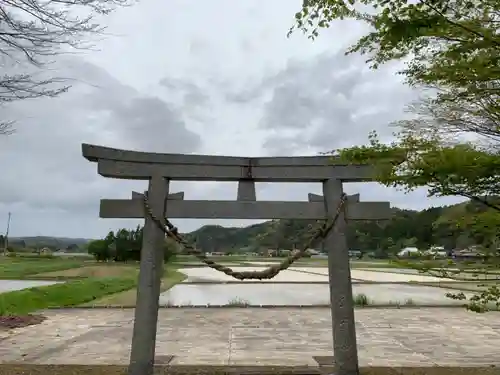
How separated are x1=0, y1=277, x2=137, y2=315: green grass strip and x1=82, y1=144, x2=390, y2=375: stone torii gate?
7020 millimetres

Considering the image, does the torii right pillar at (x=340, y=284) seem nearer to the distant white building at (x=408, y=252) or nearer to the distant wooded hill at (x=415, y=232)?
the distant wooded hill at (x=415, y=232)

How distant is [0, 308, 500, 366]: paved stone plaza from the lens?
5785mm

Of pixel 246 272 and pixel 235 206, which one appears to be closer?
pixel 246 272

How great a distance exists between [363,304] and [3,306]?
8.67 meters

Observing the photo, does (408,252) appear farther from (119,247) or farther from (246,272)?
(119,247)

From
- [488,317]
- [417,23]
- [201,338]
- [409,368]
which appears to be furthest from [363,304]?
[417,23]

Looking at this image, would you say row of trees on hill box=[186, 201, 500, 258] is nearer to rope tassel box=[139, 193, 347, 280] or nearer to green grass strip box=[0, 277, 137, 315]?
rope tassel box=[139, 193, 347, 280]

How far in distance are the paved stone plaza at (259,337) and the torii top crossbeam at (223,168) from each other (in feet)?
8.14

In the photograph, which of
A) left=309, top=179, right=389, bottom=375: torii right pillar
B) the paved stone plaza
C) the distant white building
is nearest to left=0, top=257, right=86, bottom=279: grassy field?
the paved stone plaza

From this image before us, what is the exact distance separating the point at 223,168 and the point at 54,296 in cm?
997

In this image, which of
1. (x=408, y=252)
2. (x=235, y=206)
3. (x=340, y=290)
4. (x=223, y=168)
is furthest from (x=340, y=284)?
(x=223, y=168)

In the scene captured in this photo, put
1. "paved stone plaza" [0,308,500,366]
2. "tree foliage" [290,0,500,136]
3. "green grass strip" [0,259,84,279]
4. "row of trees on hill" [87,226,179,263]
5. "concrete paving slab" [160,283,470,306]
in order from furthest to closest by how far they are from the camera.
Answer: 1. "row of trees on hill" [87,226,179,263]
2. "green grass strip" [0,259,84,279]
3. "concrete paving slab" [160,283,470,306]
4. "paved stone plaza" [0,308,500,366]
5. "tree foliage" [290,0,500,136]

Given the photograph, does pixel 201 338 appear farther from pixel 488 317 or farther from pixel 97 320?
pixel 488 317

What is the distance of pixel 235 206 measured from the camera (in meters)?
4.46
